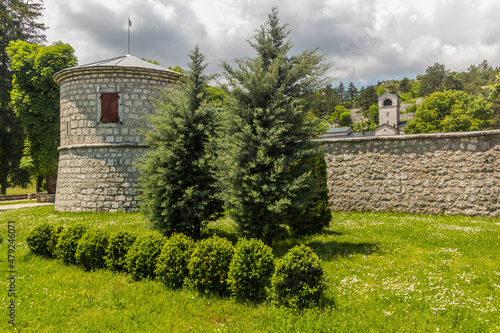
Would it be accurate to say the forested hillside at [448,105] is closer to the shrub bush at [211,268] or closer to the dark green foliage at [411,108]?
the dark green foliage at [411,108]

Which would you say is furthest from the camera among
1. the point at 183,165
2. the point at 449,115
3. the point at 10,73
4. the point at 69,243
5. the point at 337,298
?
the point at 449,115

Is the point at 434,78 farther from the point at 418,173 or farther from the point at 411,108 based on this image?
the point at 418,173

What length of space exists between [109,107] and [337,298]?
45.5 feet

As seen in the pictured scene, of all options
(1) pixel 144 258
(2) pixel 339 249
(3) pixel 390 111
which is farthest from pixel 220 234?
(3) pixel 390 111

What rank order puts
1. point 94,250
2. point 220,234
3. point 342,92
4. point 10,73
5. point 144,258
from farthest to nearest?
point 342,92 → point 10,73 → point 220,234 → point 94,250 → point 144,258

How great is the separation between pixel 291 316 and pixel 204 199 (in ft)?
14.6

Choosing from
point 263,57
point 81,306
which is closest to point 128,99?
point 263,57

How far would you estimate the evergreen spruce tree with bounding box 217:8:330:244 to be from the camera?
22.6 ft

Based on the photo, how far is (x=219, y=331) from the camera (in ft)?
13.7

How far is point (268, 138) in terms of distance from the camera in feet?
23.0

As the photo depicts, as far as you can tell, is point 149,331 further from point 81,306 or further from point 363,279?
point 363,279

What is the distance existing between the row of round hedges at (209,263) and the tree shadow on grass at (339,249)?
2.00 metres

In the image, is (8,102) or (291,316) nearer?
(291,316)

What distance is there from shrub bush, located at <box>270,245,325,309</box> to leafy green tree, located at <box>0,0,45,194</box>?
3403 centimetres
